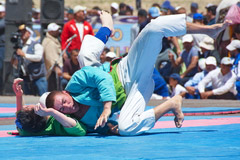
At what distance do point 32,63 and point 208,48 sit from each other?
10.8 feet

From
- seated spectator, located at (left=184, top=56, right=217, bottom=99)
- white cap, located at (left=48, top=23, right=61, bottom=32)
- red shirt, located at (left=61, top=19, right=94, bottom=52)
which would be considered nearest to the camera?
seated spectator, located at (left=184, top=56, right=217, bottom=99)

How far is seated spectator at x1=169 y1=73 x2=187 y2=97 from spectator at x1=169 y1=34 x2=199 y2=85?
0.65 feet

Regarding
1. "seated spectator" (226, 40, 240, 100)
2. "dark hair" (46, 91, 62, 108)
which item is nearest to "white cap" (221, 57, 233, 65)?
"seated spectator" (226, 40, 240, 100)

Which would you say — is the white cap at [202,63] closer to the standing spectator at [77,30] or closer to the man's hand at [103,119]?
the standing spectator at [77,30]

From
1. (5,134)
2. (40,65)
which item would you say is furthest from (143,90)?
(40,65)

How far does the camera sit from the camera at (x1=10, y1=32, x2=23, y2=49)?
10125mm

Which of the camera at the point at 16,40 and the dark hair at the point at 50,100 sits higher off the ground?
the dark hair at the point at 50,100

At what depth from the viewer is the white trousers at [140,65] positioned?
15.6 feet

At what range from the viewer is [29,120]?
475cm

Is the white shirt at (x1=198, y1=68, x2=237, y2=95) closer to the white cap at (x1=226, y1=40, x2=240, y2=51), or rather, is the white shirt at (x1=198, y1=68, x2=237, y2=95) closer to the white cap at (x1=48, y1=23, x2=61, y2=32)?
the white cap at (x1=226, y1=40, x2=240, y2=51)

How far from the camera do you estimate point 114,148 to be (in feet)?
13.2

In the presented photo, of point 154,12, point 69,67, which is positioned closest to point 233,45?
point 154,12

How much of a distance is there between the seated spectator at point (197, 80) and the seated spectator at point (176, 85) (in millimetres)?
106

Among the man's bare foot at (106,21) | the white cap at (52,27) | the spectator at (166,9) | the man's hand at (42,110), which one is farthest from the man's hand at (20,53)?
the man's hand at (42,110)
